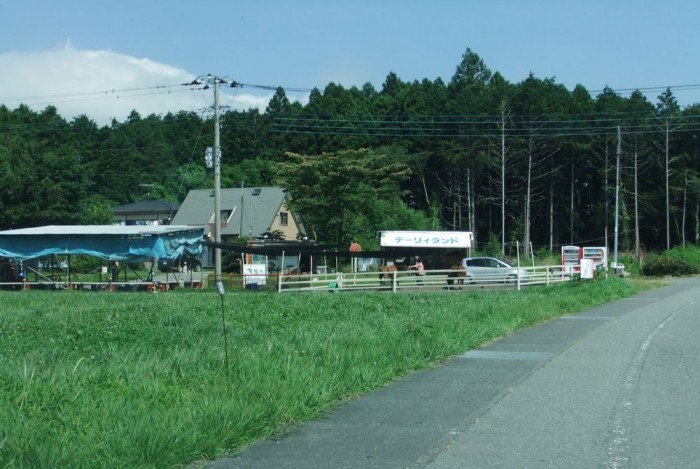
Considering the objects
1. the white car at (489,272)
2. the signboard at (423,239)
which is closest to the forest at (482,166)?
the signboard at (423,239)

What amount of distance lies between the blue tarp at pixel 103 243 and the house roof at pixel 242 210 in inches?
985

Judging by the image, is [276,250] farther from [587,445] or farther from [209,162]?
[587,445]

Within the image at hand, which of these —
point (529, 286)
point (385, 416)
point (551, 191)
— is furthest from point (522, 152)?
point (385, 416)

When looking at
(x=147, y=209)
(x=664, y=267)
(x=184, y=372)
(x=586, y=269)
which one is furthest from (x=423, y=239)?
(x=147, y=209)

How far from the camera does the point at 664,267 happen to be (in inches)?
2103

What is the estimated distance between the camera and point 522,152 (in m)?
70.1

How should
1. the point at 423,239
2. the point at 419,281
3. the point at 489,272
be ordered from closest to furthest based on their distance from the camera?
the point at 419,281 → the point at 489,272 → the point at 423,239

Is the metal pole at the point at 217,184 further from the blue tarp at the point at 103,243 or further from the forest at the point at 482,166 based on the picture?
the forest at the point at 482,166

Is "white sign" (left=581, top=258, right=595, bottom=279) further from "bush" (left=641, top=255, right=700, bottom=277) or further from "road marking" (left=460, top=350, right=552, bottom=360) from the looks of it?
"bush" (left=641, top=255, right=700, bottom=277)

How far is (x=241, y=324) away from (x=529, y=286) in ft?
72.5

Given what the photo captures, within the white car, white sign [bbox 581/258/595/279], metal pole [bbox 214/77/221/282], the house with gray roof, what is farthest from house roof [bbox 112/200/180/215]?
white sign [bbox 581/258/595/279]

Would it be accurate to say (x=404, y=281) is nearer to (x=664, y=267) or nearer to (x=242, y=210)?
(x=664, y=267)

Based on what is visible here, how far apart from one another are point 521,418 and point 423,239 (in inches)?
1415

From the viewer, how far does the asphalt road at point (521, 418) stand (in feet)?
21.5
